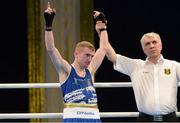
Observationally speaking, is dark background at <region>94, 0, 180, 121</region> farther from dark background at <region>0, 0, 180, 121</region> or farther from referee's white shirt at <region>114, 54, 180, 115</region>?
referee's white shirt at <region>114, 54, 180, 115</region>

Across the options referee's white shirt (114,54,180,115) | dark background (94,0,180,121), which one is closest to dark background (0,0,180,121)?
dark background (94,0,180,121)

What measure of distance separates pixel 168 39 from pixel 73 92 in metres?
4.24

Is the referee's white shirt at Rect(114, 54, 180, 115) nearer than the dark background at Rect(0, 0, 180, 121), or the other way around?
the referee's white shirt at Rect(114, 54, 180, 115)

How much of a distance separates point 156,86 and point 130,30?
375 centimetres

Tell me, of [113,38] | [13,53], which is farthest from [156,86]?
[13,53]

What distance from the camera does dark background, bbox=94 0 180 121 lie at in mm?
7109

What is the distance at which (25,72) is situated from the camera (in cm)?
707

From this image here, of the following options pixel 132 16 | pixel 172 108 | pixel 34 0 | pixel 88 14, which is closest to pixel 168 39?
pixel 132 16

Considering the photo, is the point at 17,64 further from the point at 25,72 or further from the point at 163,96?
the point at 163,96

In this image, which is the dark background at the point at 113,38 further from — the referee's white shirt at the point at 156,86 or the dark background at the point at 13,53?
the referee's white shirt at the point at 156,86

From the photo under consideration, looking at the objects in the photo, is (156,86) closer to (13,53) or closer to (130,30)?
(130,30)

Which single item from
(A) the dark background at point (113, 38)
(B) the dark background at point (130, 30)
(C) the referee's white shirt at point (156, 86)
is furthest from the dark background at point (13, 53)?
(C) the referee's white shirt at point (156, 86)

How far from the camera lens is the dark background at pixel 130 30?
23.3 feet

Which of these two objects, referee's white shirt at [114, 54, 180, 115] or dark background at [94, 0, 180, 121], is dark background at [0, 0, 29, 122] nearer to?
dark background at [94, 0, 180, 121]
